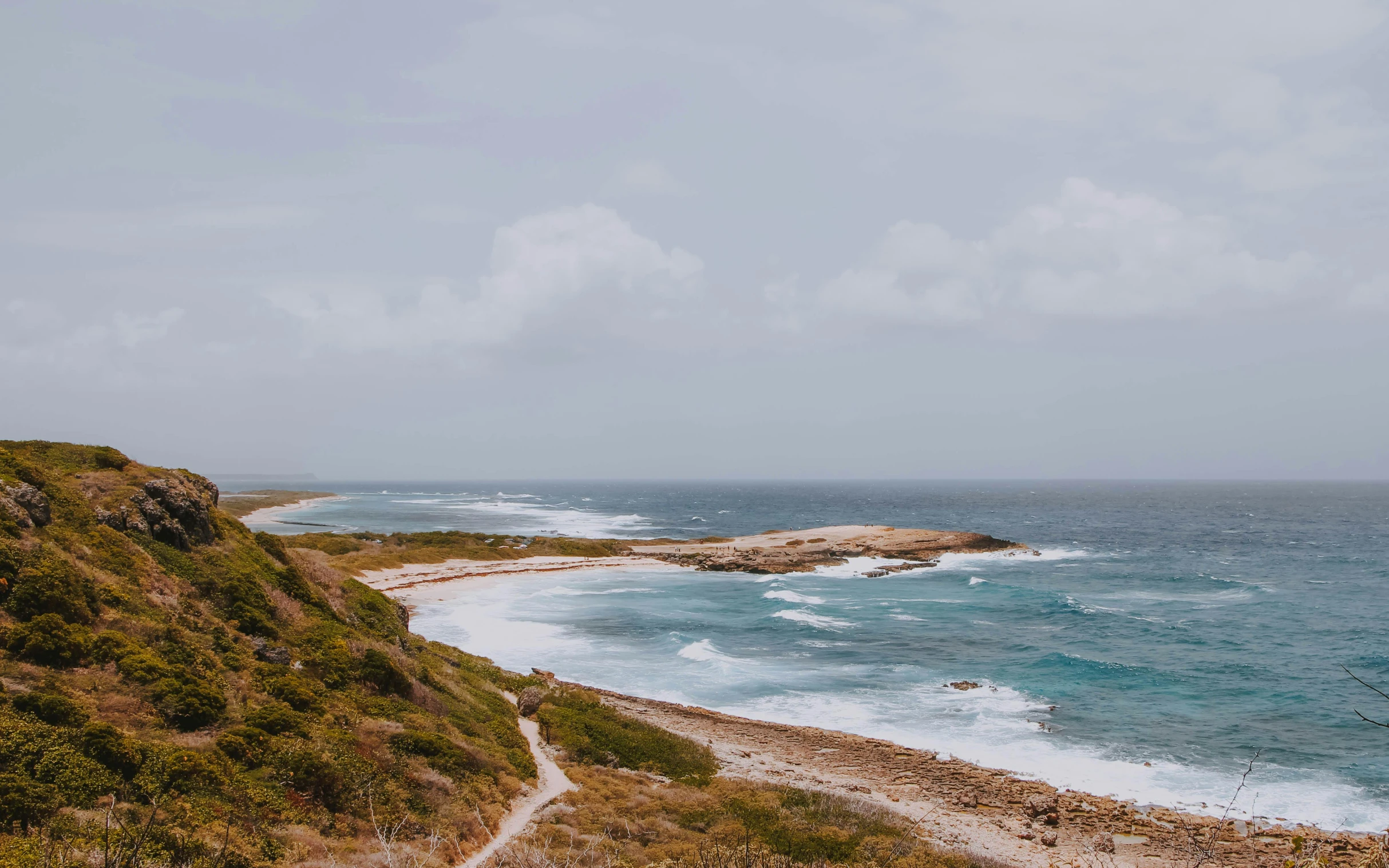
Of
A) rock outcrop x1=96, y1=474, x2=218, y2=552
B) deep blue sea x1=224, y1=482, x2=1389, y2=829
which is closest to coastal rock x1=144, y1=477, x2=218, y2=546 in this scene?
rock outcrop x1=96, y1=474, x2=218, y2=552

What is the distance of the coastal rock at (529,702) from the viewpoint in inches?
980

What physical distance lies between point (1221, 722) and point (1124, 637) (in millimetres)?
13925

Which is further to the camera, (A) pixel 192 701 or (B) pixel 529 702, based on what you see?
(B) pixel 529 702

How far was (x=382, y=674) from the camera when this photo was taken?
1997cm

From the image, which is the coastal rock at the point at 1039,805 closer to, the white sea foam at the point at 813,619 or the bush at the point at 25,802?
the bush at the point at 25,802

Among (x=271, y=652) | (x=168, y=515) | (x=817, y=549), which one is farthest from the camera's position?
(x=817, y=549)

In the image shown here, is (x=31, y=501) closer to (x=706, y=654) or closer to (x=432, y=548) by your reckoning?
(x=706, y=654)

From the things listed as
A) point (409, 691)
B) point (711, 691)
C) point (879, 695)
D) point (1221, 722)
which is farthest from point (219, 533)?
point (1221, 722)

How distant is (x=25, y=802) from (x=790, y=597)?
47.9 m

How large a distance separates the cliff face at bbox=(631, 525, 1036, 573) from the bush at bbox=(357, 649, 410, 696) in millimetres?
50693

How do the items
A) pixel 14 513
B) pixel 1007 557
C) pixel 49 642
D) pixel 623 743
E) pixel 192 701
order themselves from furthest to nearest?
pixel 1007 557, pixel 623 743, pixel 14 513, pixel 192 701, pixel 49 642

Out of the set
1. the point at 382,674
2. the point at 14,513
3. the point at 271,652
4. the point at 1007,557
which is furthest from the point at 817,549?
the point at 14,513

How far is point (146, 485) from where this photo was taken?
21.7 metres

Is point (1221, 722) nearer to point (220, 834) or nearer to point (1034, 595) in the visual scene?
point (1034, 595)
